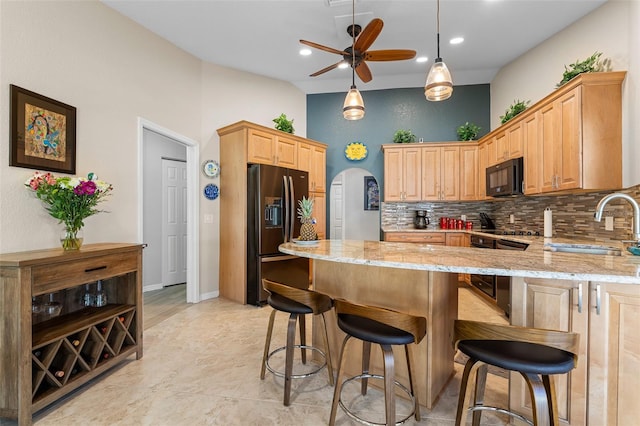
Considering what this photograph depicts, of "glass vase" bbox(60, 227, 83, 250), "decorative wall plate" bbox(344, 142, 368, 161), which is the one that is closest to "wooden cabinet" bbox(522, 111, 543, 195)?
"decorative wall plate" bbox(344, 142, 368, 161)

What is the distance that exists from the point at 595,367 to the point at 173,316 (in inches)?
144

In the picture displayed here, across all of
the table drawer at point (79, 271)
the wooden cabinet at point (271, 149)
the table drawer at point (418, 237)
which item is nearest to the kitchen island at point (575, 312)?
the table drawer at point (79, 271)

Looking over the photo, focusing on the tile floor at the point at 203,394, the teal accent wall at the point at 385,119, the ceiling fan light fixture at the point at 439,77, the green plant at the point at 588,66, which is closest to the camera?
the tile floor at the point at 203,394

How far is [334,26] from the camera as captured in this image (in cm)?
339

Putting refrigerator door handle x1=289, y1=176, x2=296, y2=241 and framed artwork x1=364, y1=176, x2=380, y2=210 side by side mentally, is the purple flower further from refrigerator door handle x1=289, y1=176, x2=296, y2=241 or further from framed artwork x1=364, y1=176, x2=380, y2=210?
framed artwork x1=364, y1=176, x2=380, y2=210

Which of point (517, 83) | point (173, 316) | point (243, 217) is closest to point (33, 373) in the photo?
point (173, 316)

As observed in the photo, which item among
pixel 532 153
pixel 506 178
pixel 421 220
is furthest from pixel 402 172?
pixel 532 153

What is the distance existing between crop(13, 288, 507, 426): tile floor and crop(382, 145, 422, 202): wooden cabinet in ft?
10.5

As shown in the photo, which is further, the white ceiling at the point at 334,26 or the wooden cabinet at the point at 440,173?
Result: the wooden cabinet at the point at 440,173

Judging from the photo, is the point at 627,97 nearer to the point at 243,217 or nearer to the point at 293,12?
the point at 293,12

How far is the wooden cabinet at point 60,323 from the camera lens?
1602 millimetres

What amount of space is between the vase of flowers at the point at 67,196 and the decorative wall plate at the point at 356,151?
3997 millimetres

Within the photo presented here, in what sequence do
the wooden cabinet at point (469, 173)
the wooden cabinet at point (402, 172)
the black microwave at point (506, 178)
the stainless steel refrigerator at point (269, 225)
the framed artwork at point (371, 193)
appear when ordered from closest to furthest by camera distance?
the black microwave at point (506, 178) < the stainless steel refrigerator at point (269, 225) < the wooden cabinet at point (469, 173) < the wooden cabinet at point (402, 172) < the framed artwork at point (371, 193)

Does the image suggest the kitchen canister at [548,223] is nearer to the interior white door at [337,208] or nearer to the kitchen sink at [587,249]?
the kitchen sink at [587,249]
